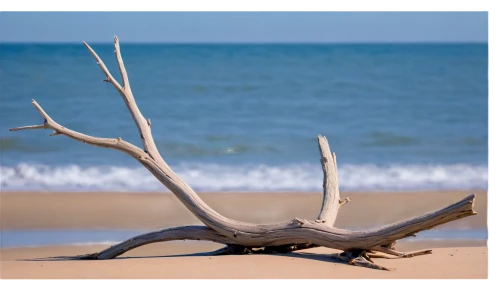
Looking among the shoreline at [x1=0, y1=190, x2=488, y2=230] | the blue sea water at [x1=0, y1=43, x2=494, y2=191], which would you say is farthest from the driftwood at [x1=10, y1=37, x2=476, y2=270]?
the shoreline at [x1=0, y1=190, x2=488, y2=230]

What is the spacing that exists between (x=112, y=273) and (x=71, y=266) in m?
0.56

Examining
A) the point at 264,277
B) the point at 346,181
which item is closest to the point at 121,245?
the point at 264,277

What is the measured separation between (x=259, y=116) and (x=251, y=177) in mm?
6161

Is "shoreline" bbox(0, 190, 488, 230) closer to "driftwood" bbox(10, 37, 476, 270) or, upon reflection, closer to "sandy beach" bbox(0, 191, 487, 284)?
"sandy beach" bbox(0, 191, 487, 284)

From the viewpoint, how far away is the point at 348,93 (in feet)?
65.7

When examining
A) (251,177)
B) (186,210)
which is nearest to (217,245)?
(186,210)

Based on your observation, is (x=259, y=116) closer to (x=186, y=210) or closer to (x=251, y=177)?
(x=251, y=177)

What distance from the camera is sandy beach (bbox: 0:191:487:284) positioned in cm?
520

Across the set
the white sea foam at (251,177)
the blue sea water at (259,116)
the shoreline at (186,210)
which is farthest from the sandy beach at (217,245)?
the blue sea water at (259,116)

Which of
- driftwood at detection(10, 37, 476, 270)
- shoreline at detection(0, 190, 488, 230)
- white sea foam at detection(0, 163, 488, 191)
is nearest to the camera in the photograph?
driftwood at detection(10, 37, 476, 270)

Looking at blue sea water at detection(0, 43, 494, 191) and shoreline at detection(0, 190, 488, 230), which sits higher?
blue sea water at detection(0, 43, 494, 191)

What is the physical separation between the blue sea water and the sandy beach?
68 cm

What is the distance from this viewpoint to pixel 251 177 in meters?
10.8

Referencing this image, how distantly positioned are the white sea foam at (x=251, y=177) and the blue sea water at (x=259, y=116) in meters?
0.03
